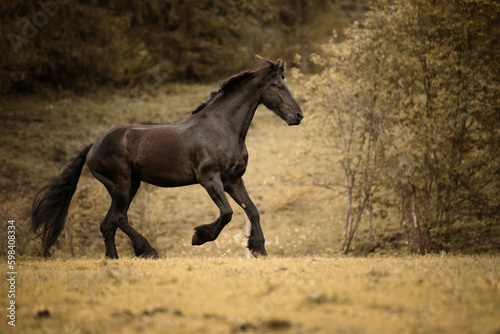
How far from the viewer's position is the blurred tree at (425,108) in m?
13.6

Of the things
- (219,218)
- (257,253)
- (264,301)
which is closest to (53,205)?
(219,218)

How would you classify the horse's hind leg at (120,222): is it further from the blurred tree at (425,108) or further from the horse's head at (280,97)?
the blurred tree at (425,108)

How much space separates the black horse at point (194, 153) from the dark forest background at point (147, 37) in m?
14.7

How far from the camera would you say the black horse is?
8.89m

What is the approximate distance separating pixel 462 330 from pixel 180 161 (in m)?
5.99

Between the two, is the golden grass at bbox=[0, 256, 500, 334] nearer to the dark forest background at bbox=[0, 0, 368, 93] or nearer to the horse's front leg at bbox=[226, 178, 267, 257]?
the horse's front leg at bbox=[226, 178, 267, 257]

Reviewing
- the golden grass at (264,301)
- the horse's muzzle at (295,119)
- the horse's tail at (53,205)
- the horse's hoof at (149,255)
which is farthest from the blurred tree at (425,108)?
the horse's tail at (53,205)

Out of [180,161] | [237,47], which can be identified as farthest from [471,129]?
[237,47]

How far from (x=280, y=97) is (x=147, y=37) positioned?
84.1 ft

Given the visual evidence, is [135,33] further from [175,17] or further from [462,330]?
[462,330]

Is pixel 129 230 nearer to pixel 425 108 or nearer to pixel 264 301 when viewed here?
pixel 264 301

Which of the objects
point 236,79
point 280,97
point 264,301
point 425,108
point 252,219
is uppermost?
point 236,79

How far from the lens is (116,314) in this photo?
15.4 feet

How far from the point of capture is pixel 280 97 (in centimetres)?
905
